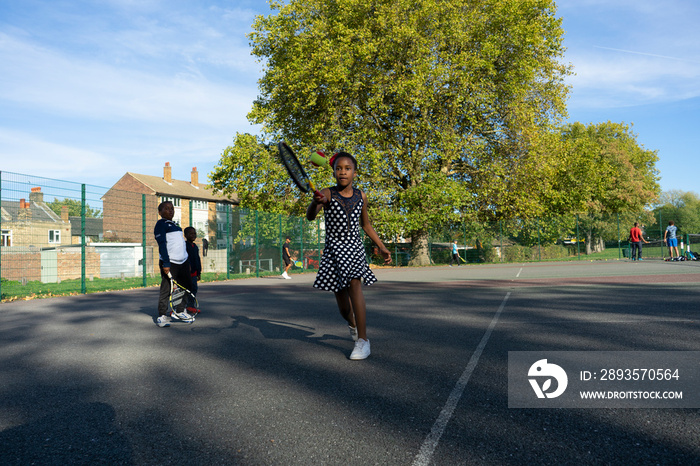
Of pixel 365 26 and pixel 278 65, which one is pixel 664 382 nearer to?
pixel 365 26

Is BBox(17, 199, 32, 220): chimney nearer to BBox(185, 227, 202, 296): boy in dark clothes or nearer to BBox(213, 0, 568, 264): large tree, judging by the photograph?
BBox(185, 227, 202, 296): boy in dark clothes

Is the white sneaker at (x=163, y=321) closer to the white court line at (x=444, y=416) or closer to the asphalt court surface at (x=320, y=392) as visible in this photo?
the asphalt court surface at (x=320, y=392)

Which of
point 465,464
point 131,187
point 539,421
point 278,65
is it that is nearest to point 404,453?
point 465,464

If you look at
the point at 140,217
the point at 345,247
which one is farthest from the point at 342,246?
the point at 140,217

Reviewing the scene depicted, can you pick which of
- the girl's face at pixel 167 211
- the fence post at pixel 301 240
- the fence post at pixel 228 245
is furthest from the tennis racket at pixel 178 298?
the fence post at pixel 301 240

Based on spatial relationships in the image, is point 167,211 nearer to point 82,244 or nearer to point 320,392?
point 320,392

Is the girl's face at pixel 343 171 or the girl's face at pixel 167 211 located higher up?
the girl's face at pixel 343 171

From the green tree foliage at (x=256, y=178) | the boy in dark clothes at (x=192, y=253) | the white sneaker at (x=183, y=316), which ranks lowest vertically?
the white sneaker at (x=183, y=316)

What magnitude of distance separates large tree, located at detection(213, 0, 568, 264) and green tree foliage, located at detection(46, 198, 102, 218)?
12.6 m

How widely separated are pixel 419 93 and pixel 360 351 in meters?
20.0

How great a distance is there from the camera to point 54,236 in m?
11.9

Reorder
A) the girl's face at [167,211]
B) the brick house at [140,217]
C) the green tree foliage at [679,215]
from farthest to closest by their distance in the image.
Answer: the green tree foliage at [679,215], the brick house at [140,217], the girl's face at [167,211]

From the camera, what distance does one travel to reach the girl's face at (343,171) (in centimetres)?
472

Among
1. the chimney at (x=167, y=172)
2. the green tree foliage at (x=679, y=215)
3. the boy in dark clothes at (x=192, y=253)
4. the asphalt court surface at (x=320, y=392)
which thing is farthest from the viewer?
the chimney at (x=167, y=172)
